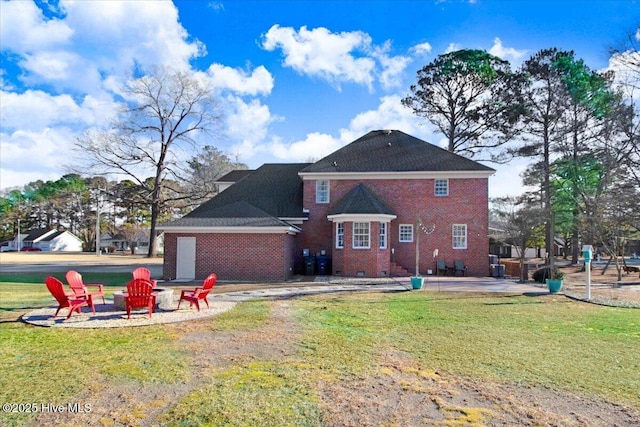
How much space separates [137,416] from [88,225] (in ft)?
263

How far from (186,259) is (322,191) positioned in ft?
29.2

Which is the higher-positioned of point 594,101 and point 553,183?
point 594,101

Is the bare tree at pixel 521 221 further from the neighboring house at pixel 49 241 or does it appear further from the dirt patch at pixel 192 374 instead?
the neighboring house at pixel 49 241

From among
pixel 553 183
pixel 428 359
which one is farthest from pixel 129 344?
pixel 553 183

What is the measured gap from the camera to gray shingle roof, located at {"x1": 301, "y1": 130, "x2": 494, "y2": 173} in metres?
25.7

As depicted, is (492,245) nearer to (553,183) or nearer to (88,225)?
(553,183)

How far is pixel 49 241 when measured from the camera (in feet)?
270

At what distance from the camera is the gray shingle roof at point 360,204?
23.4m

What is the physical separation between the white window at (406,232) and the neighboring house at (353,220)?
6 centimetres

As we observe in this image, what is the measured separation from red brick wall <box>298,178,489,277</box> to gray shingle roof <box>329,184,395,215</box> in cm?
53

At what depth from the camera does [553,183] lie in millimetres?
31938

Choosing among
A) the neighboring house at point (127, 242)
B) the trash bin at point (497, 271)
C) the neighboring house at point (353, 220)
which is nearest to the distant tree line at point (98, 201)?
the neighboring house at point (127, 242)

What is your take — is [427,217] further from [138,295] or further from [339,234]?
[138,295]

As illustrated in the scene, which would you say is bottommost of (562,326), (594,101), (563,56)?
(562,326)
